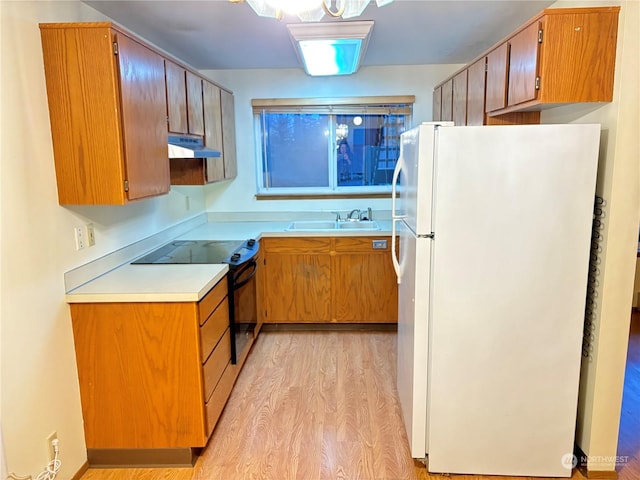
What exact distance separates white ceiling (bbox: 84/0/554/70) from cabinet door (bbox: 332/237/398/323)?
4.93ft

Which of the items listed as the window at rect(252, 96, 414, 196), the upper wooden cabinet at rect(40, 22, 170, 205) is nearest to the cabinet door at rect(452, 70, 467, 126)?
the window at rect(252, 96, 414, 196)

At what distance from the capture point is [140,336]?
210 centimetres

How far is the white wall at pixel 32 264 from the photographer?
168 cm

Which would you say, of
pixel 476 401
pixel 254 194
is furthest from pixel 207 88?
pixel 476 401

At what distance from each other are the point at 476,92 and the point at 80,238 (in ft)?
7.81

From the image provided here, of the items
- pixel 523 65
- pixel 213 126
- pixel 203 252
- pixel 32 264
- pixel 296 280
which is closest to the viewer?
pixel 32 264

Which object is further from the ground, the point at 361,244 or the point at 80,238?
the point at 80,238

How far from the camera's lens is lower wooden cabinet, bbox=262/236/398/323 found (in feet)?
12.1

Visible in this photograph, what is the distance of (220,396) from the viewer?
251cm

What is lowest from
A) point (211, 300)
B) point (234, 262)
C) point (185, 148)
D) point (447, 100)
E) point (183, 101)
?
point (211, 300)

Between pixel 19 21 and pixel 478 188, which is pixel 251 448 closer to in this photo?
pixel 478 188

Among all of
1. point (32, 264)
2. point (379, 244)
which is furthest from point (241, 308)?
point (32, 264)

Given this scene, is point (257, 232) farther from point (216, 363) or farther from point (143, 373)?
point (143, 373)

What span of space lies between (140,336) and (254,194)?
2.39m
